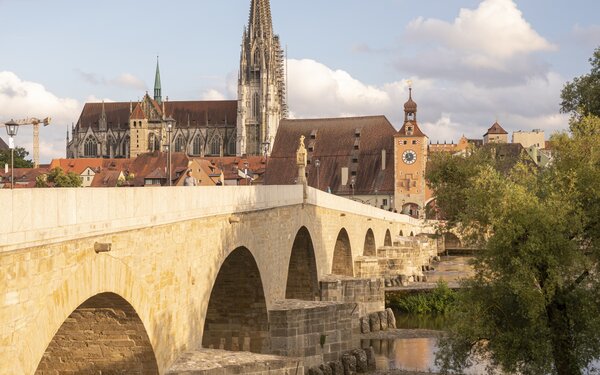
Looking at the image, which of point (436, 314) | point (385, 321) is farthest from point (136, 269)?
point (436, 314)

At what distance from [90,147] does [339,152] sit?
89704mm

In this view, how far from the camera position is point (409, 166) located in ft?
334

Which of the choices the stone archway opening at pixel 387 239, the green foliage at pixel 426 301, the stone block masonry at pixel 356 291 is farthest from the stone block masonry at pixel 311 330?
the stone archway opening at pixel 387 239

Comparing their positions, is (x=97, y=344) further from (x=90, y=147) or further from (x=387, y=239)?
(x=90, y=147)

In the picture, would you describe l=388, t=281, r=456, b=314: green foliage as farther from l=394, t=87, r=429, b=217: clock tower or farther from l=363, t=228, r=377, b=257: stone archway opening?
l=394, t=87, r=429, b=217: clock tower

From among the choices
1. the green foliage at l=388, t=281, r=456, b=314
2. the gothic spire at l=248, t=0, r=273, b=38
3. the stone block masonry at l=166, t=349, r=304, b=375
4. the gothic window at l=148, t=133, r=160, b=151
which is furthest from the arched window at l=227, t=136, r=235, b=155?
the stone block masonry at l=166, t=349, r=304, b=375

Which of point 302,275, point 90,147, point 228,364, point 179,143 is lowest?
point 302,275

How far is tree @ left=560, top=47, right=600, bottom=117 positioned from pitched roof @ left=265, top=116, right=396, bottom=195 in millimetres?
77230

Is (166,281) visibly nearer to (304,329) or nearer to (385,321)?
(304,329)

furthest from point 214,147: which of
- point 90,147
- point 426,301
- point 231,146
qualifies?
point 426,301

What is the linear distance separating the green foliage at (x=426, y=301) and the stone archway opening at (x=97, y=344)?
111 feet

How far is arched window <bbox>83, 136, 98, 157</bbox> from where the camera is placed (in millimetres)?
181875

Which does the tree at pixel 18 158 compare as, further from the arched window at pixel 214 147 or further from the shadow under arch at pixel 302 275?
the shadow under arch at pixel 302 275

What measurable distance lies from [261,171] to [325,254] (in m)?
81.2
